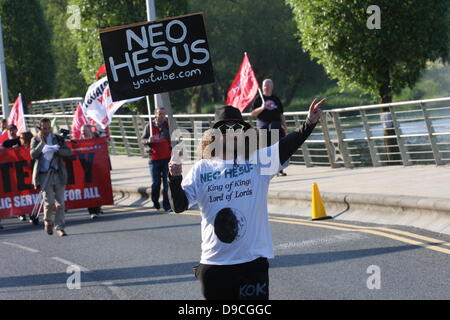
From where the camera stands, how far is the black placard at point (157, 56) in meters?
14.1

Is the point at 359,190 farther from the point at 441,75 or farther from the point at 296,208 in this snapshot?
the point at 441,75

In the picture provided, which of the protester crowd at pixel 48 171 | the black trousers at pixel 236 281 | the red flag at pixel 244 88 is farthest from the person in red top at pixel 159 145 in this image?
the black trousers at pixel 236 281

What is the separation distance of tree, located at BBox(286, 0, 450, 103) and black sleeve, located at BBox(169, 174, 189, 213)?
764 inches

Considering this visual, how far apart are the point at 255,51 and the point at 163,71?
44.6m

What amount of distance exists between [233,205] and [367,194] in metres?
8.23

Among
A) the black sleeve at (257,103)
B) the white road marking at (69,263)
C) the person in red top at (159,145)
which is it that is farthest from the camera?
the black sleeve at (257,103)

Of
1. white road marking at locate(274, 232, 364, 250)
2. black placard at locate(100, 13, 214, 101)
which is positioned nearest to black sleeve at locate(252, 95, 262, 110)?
black placard at locate(100, 13, 214, 101)

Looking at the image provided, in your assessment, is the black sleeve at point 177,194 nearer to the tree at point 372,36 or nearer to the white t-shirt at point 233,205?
the white t-shirt at point 233,205

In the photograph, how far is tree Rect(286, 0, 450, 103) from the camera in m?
25.0

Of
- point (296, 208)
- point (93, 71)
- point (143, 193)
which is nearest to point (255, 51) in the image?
point (93, 71)

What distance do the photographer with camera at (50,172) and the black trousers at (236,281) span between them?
30.6 ft

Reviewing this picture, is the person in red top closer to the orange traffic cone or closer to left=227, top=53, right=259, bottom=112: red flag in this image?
left=227, top=53, right=259, bottom=112: red flag

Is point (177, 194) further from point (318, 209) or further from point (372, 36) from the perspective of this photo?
point (372, 36)
